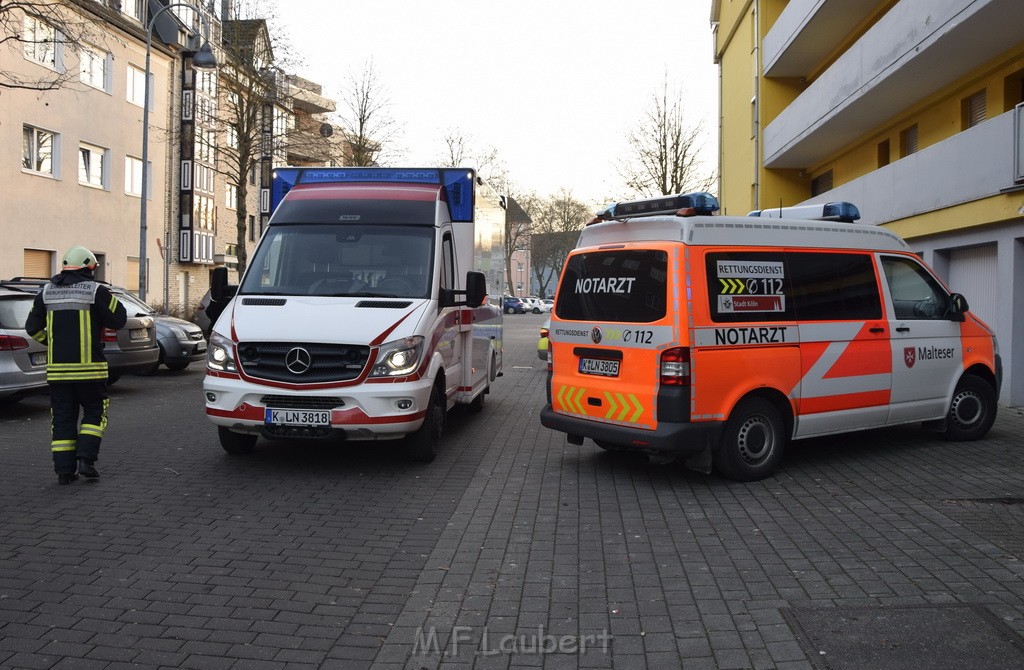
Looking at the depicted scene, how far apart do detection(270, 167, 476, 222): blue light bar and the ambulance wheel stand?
2528 mm

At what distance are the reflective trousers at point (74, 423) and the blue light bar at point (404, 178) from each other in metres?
2.98

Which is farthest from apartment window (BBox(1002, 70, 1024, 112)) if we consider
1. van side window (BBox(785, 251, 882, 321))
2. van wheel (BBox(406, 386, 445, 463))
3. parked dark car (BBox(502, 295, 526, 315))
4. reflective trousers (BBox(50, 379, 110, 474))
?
parked dark car (BBox(502, 295, 526, 315))

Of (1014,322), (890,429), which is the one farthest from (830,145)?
(890,429)

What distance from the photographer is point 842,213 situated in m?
8.38

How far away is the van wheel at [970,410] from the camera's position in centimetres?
892

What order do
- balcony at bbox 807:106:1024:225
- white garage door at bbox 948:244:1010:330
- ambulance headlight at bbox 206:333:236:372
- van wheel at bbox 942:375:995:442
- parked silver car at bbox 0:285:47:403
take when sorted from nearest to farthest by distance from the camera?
ambulance headlight at bbox 206:333:236:372, van wheel at bbox 942:375:995:442, parked silver car at bbox 0:285:47:403, balcony at bbox 807:106:1024:225, white garage door at bbox 948:244:1010:330

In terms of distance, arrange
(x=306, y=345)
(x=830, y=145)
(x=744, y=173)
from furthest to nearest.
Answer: (x=744, y=173) → (x=830, y=145) → (x=306, y=345)

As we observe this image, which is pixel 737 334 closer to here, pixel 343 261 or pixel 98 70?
pixel 343 261

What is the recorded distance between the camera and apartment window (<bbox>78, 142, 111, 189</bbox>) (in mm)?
29438

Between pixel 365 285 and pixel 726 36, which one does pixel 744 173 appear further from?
pixel 365 285

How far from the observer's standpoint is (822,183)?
24578 millimetres

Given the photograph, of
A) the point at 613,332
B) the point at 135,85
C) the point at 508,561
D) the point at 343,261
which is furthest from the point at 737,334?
the point at 135,85

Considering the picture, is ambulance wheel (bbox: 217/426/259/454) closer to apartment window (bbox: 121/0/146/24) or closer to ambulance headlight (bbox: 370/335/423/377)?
ambulance headlight (bbox: 370/335/423/377)

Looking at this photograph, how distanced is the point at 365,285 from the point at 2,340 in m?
5.14
